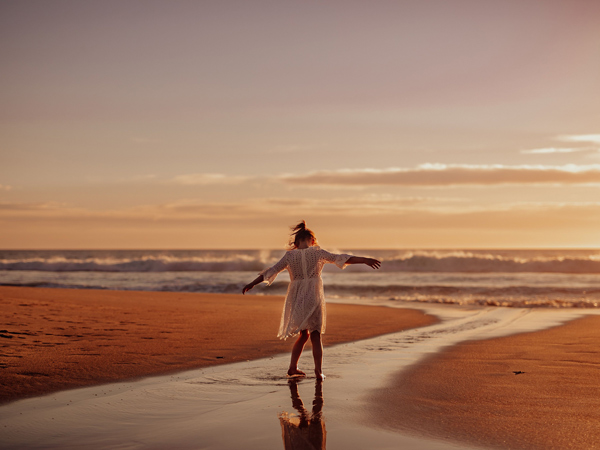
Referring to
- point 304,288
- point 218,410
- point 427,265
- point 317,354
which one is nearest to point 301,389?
point 317,354

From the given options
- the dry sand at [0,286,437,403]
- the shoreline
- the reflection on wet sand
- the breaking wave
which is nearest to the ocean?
the breaking wave

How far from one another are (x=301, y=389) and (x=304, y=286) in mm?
1393

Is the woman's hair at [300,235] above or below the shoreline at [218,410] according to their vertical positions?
above

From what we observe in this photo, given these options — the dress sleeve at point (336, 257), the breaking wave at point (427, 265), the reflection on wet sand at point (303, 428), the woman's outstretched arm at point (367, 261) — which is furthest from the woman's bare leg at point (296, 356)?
the breaking wave at point (427, 265)

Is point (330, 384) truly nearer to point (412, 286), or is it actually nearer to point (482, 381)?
point (482, 381)

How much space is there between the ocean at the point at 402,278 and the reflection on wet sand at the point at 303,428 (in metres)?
14.2

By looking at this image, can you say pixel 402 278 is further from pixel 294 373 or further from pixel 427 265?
pixel 294 373

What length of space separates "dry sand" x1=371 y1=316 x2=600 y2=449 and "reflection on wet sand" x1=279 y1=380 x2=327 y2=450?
1.76 ft

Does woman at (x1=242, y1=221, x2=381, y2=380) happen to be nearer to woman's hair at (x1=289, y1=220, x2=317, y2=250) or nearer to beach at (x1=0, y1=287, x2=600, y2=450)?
woman's hair at (x1=289, y1=220, x2=317, y2=250)

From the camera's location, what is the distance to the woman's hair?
23.4ft

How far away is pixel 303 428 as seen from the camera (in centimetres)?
457

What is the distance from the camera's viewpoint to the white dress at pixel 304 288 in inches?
273

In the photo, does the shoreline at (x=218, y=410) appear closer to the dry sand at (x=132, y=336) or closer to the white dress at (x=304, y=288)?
the dry sand at (x=132, y=336)

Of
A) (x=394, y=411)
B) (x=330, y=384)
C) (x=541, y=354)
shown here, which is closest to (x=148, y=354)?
(x=330, y=384)
